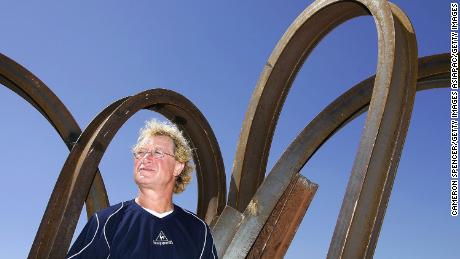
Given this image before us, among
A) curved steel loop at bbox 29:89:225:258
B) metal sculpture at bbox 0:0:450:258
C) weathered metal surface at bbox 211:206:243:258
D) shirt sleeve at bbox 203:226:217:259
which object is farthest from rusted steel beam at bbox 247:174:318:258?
curved steel loop at bbox 29:89:225:258

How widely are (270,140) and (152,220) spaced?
385 cm

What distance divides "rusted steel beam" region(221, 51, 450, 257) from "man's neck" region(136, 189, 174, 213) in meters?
2.60

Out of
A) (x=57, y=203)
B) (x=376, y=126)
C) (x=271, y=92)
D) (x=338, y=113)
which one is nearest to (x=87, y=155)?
(x=57, y=203)

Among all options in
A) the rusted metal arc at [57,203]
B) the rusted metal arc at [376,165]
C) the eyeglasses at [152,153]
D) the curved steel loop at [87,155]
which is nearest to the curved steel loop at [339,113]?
the rusted metal arc at [376,165]

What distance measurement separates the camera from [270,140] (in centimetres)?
652

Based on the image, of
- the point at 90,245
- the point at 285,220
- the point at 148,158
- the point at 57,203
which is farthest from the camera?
the point at 57,203

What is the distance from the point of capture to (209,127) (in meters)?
7.23

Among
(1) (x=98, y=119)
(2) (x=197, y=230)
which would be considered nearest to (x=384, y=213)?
(2) (x=197, y=230)

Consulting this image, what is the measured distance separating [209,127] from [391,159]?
3.65 m

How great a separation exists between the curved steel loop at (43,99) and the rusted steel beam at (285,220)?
2.90m

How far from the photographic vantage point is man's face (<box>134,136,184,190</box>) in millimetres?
2844

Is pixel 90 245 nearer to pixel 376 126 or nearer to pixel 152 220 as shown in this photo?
pixel 152 220

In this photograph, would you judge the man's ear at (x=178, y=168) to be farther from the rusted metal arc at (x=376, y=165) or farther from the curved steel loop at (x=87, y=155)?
the curved steel loop at (x=87, y=155)

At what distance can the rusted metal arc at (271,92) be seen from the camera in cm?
607
